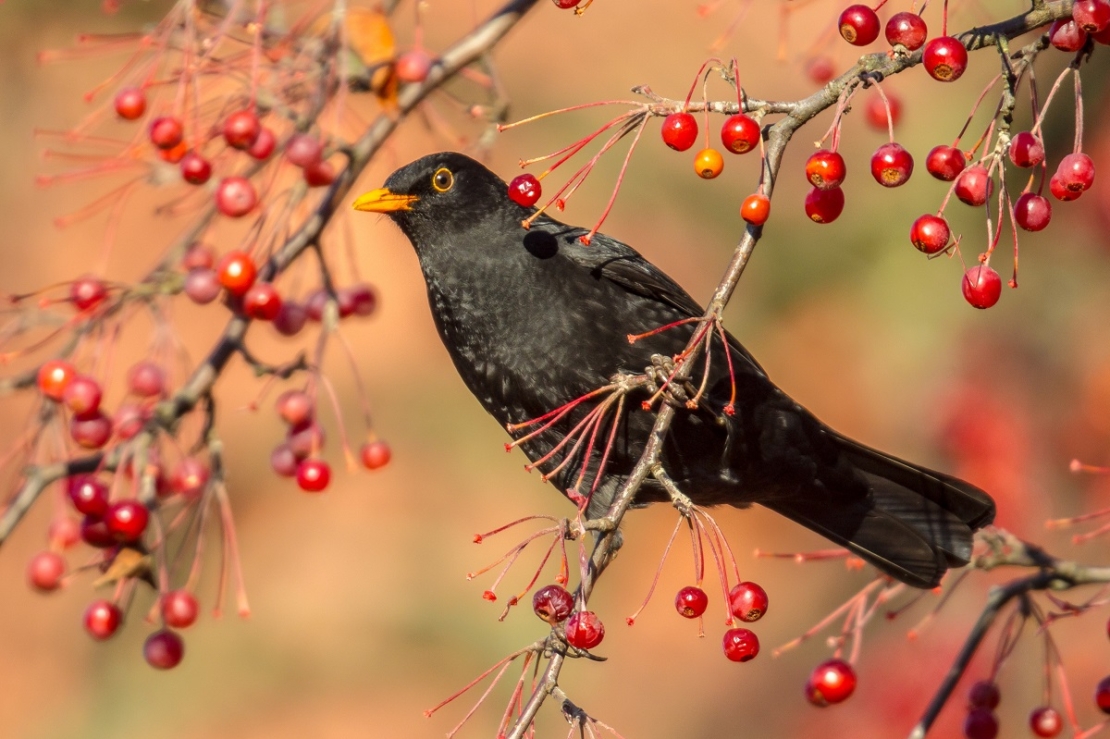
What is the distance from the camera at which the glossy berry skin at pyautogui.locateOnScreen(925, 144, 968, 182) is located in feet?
7.52

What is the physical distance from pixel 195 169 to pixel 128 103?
317 millimetres

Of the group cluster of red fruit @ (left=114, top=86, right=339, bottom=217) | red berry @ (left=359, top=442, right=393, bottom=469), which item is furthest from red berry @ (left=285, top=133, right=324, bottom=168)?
red berry @ (left=359, top=442, right=393, bottom=469)

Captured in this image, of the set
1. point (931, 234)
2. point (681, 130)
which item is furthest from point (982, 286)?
point (681, 130)

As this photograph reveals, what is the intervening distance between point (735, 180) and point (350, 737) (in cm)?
529

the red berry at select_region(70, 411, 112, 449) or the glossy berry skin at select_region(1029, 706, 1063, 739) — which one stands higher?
the red berry at select_region(70, 411, 112, 449)

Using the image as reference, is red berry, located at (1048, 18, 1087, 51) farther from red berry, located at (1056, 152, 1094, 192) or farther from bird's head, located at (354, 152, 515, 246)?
bird's head, located at (354, 152, 515, 246)

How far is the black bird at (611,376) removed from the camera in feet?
11.3

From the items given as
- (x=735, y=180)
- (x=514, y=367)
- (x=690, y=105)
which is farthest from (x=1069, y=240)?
(x=690, y=105)

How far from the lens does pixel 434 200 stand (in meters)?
3.77

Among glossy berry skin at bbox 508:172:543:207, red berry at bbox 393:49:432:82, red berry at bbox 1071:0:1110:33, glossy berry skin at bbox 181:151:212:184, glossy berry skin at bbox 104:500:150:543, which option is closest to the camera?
red berry at bbox 1071:0:1110:33

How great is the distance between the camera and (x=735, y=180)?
31.3ft

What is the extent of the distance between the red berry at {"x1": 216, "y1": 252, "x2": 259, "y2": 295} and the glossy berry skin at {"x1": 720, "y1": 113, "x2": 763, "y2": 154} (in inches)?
58.8

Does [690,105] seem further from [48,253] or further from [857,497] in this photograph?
[48,253]

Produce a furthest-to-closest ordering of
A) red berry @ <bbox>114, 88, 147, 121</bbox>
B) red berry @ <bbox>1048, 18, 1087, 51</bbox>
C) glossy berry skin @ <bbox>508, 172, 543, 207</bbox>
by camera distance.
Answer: red berry @ <bbox>114, 88, 147, 121</bbox> → glossy berry skin @ <bbox>508, 172, 543, 207</bbox> → red berry @ <bbox>1048, 18, 1087, 51</bbox>
